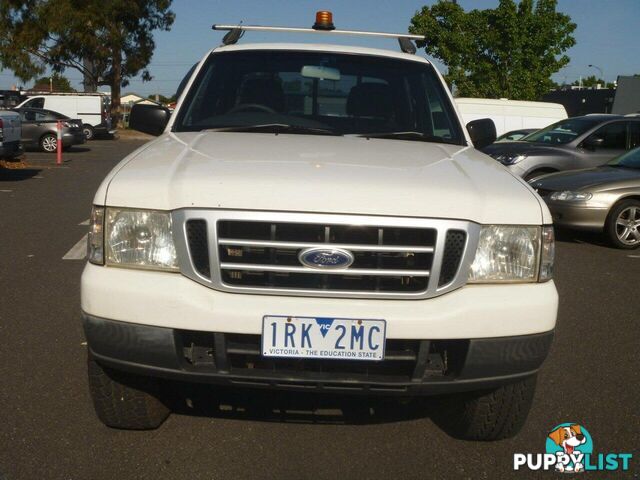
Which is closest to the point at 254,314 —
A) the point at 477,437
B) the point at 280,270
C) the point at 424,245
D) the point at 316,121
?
the point at 280,270

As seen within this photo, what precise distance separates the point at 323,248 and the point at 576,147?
11.2 metres

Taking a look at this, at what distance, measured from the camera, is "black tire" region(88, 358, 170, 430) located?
11.3 ft

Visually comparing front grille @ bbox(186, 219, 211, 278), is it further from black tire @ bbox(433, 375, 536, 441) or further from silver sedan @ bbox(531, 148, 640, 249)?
silver sedan @ bbox(531, 148, 640, 249)

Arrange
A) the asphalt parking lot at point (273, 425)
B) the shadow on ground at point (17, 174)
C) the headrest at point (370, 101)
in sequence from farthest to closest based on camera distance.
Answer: the shadow on ground at point (17, 174) < the headrest at point (370, 101) < the asphalt parking lot at point (273, 425)

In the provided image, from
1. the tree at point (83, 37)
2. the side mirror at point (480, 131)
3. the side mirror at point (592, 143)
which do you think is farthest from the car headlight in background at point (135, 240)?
the tree at point (83, 37)

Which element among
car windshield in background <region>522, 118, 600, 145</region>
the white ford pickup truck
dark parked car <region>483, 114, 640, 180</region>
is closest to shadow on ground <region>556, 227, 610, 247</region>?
dark parked car <region>483, 114, 640, 180</region>

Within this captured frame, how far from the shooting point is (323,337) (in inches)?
120

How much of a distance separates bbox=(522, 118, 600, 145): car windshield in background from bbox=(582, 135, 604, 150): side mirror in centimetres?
20

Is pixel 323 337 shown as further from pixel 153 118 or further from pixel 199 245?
pixel 153 118

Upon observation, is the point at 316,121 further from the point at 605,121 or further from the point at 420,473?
the point at 605,121

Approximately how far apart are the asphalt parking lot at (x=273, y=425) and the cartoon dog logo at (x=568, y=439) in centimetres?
6

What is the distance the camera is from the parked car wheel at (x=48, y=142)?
88.1 feet

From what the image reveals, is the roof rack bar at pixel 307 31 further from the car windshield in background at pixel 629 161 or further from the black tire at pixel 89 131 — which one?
the black tire at pixel 89 131

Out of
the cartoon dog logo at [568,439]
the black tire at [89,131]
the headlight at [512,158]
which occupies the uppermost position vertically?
the headlight at [512,158]
